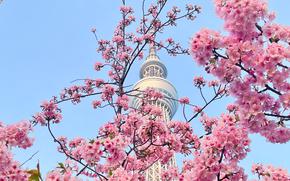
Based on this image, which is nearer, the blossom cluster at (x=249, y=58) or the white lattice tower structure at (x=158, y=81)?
the blossom cluster at (x=249, y=58)

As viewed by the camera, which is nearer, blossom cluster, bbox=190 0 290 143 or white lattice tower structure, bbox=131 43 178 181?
blossom cluster, bbox=190 0 290 143

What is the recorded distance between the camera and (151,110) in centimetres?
908

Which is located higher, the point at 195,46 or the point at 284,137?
the point at 195,46

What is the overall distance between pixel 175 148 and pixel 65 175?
105 inches

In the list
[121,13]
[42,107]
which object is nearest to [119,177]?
[42,107]

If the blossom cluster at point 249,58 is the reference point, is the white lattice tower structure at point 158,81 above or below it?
above

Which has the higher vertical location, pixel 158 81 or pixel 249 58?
pixel 158 81

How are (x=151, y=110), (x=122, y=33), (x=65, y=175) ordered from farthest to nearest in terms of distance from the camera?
(x=122, y=33)
(x=151, y=110)
(x=65, y=175)

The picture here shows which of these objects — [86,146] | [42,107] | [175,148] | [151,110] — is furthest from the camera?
[151,110]

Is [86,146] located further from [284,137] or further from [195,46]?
[284,137]

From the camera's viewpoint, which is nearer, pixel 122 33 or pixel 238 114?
pixel 238 114

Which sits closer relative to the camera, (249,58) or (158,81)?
(249,58)

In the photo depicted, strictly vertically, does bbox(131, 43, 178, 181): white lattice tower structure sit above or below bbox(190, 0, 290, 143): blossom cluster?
above

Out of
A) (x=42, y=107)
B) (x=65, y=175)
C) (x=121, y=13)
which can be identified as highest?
(x=121, y=13)
